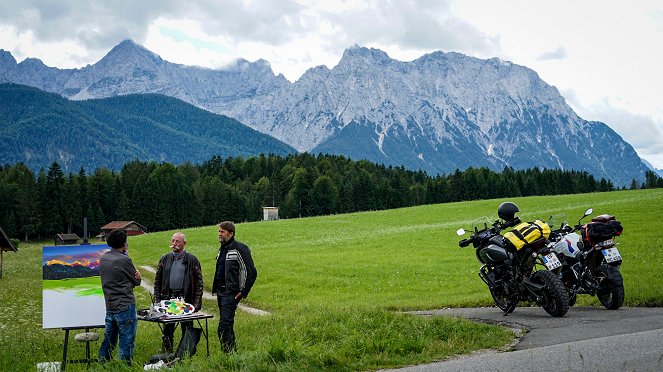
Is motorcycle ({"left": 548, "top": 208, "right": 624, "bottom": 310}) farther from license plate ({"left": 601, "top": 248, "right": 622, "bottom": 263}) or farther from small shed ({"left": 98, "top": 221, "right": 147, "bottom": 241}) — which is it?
small shed ({"left": 98, "top": 221, "right": 147, "bottom": 241})

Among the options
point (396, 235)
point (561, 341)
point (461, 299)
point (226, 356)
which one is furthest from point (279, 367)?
point (396, 235)

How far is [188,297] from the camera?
1338 cm

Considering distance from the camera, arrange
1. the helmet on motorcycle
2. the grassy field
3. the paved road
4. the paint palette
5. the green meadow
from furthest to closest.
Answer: the helmet on motorcycle
the green meadow
the paint palette
the grassy field
the paved road

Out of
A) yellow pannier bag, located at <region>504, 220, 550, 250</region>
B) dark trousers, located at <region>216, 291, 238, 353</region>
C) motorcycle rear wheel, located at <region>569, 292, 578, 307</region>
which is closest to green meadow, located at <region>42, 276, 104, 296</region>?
dark trousers, located at <region>216, 291, 238, 353</region>

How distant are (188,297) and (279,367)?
401cm

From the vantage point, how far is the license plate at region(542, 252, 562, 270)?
15539mm

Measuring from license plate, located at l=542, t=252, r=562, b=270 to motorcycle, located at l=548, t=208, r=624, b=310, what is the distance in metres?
0.62

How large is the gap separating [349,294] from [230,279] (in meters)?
16.0

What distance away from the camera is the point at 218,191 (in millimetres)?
143875

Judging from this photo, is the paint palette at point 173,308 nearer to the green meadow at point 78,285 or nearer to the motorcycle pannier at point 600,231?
the green meadow at point 78,285

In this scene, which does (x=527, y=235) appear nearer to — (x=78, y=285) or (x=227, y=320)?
(x=227, y=320)

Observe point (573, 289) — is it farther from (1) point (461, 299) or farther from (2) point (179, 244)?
(2) point (179, 244)

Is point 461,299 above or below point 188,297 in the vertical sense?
below

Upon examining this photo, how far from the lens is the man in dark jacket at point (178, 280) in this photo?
13359 mm
